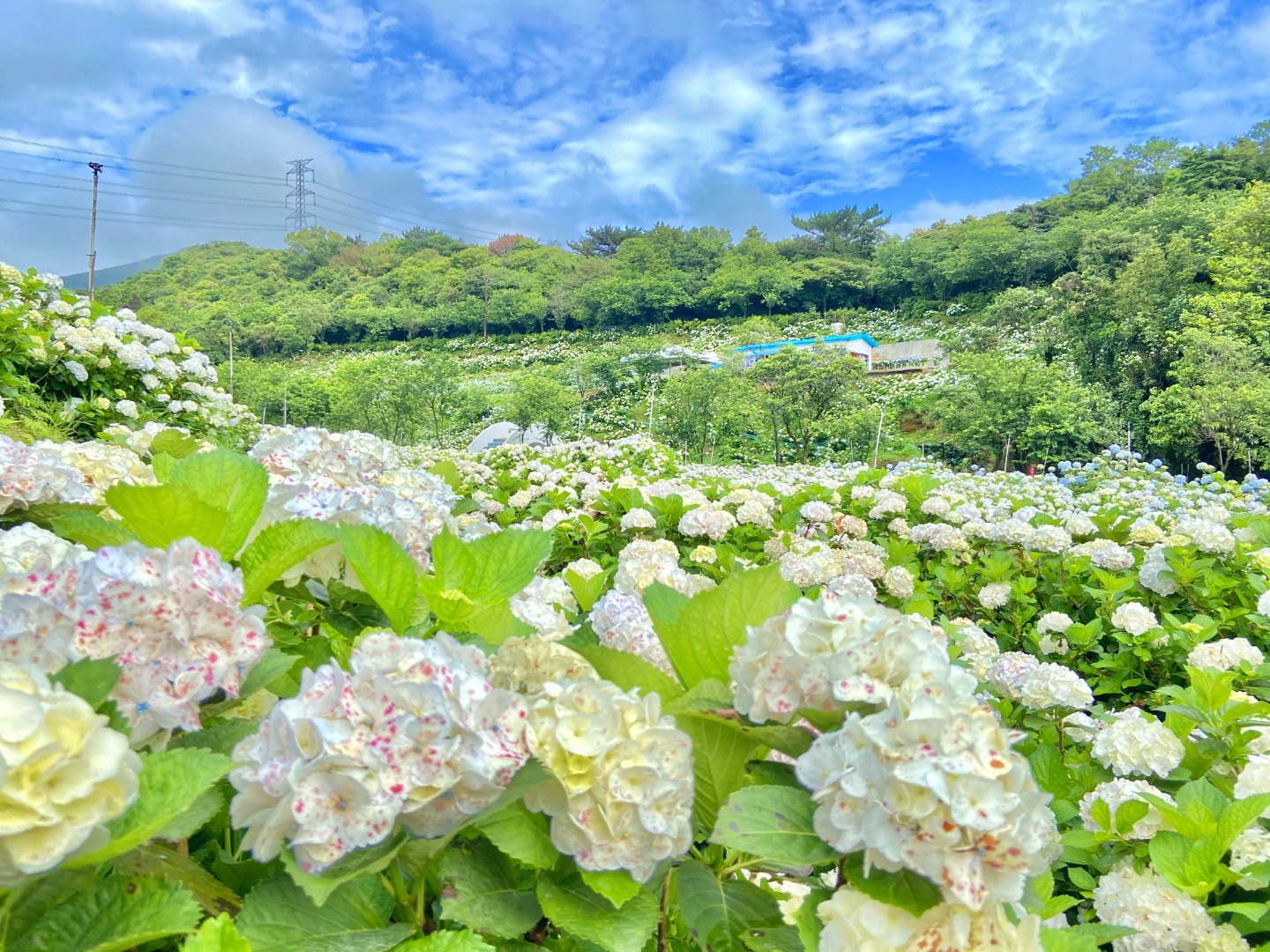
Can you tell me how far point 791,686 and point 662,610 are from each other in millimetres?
189

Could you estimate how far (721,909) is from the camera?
0.60m

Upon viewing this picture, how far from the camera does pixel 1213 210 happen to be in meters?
27.9

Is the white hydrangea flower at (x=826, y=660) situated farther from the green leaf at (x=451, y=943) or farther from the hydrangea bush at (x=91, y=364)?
the hydrangea bush at (x=91, y=364)

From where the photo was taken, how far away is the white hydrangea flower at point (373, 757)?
0.50 meters

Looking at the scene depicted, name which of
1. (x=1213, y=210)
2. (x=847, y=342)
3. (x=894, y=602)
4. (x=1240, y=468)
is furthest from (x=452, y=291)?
(x=894, y=602)

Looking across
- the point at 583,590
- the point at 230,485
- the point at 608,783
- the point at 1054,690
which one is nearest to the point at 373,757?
the point at 608,783

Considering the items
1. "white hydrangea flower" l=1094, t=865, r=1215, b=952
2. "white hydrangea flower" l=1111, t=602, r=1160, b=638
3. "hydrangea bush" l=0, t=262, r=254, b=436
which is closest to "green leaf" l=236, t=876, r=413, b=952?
"white hydrangea flower" l=1094, t=865, r=1215, b=952

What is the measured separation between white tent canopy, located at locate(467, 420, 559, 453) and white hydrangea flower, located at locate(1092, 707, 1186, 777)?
70.3ft

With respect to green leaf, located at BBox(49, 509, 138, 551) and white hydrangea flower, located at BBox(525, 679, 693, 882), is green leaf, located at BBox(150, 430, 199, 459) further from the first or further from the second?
white hydrangea flower, located at BBox(525, 679, 693, 882)

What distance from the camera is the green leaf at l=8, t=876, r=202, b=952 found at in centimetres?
46

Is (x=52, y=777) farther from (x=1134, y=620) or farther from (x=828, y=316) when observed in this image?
(x=828, y=316)

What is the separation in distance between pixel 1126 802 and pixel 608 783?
1.01 meters

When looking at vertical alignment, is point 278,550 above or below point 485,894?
above

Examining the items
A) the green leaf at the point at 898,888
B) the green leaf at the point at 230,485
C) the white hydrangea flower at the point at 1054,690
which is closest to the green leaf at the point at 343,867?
the green leaf at the point at 898,888
